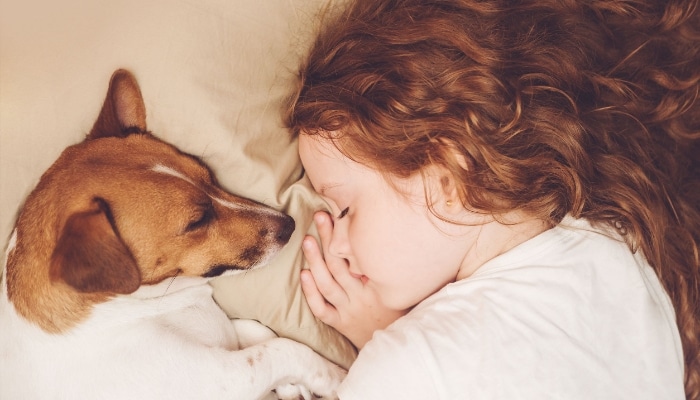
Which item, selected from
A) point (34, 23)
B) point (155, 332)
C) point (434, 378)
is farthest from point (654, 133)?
point (34, 23)

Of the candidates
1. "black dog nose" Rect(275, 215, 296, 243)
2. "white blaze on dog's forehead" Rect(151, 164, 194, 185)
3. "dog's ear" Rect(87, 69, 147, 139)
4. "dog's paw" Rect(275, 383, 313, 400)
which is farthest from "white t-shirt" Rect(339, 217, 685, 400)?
"dog's ear" Rect(87, 69, 147, 139)

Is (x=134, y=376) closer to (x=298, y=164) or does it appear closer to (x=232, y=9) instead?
(x=298, y=164)

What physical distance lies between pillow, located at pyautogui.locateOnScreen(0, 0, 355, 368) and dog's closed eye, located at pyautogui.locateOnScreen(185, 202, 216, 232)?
0.20m

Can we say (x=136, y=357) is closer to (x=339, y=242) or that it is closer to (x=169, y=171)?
(x=169, y=171)

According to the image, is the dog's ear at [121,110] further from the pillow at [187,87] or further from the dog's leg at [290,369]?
the dog's leg at [290,369]

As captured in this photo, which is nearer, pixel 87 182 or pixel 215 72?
pixel 87 182

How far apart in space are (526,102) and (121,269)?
140 cm

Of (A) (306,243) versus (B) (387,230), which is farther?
(A) (306,243)

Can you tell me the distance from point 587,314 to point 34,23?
2073mm

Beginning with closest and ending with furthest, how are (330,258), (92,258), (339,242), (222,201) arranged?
(92,258) → (222,201) → (339,242) → (330,258)

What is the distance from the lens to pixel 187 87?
1.85 meters

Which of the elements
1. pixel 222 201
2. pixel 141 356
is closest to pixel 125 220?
pixel 222 201

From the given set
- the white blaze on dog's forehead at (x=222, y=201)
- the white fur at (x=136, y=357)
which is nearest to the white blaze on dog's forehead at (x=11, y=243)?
the white fur at (x=136, y=357)

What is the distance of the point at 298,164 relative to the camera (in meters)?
2.14
